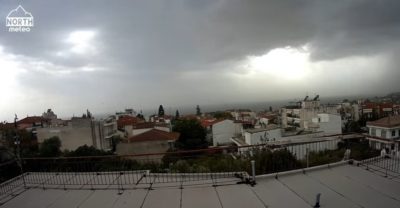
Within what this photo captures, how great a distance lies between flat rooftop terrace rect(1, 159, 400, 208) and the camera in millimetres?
4352

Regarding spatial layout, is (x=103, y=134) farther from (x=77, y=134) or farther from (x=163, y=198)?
(x=163, y=198)

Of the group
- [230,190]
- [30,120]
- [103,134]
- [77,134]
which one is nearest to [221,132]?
[103,134]

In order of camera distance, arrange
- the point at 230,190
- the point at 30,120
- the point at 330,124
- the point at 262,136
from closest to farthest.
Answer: the point at 230,190 < the point at 262,136 < the point at 330,124 < the point at 30,120

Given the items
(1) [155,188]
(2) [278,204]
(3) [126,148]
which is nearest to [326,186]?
(2) [278,204]

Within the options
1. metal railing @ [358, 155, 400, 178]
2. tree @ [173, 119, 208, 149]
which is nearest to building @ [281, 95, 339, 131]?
tree @ [173, 119, 208, 149]

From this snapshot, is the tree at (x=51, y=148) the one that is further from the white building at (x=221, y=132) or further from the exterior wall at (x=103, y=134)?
the white building at (x=221, y=132)

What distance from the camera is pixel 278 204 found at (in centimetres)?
422

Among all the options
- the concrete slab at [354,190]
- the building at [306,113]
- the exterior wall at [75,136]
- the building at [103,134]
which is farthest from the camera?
the building at [306,113]

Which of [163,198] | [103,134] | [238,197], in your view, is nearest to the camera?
[238,197]

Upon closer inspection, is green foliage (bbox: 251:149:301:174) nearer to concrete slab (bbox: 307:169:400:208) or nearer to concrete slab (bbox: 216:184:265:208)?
concrete slab (bbox: 307:169:400:208)

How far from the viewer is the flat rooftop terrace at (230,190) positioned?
14.3 feet

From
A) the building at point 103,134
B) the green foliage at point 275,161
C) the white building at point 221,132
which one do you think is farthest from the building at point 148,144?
the green foliage at point 275,161

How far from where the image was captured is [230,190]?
487cm

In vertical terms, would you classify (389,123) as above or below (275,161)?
below
